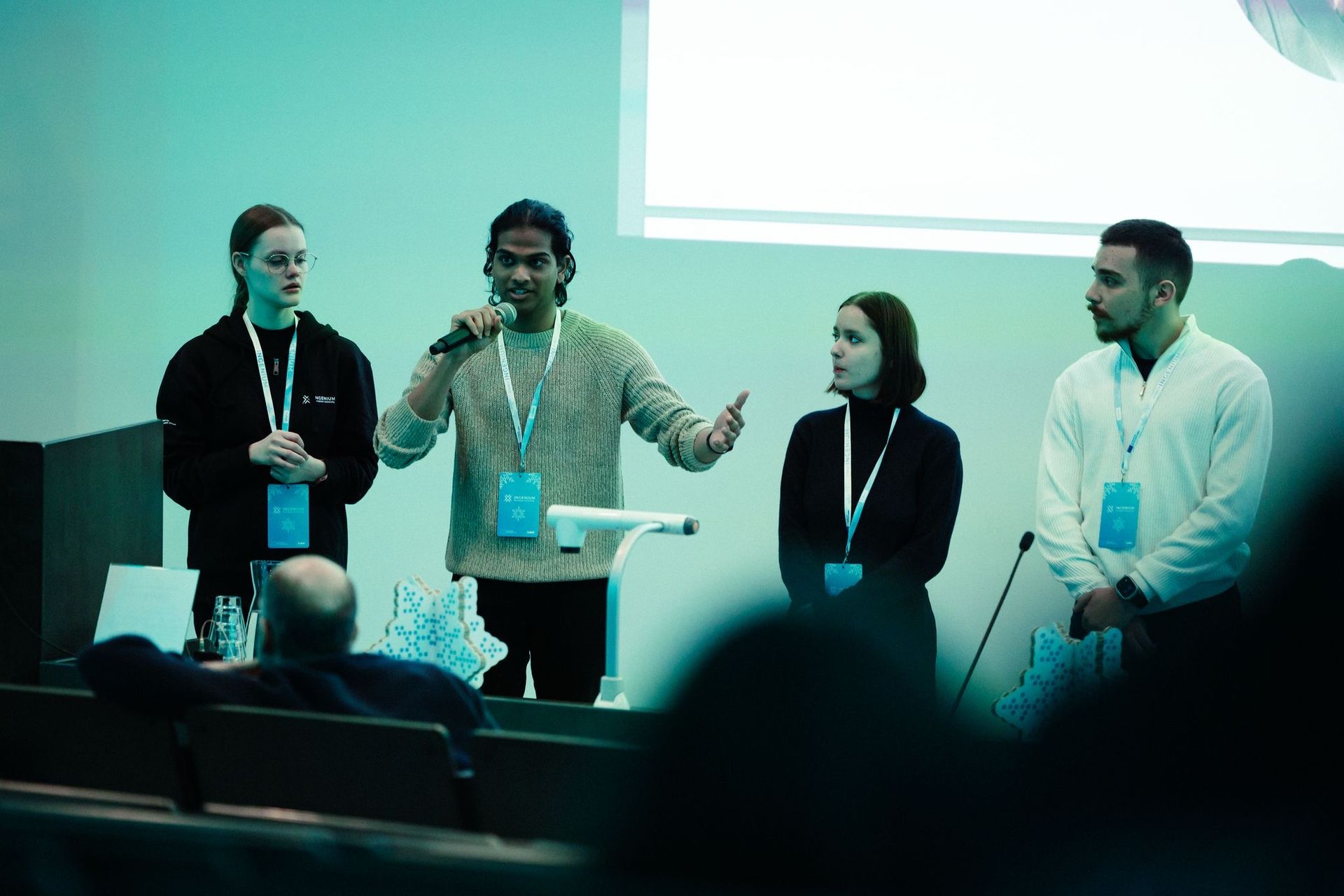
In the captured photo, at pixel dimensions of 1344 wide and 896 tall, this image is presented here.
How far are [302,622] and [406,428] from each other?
3.74 feet

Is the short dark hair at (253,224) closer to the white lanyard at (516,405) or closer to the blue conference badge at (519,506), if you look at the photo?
the white lanyard at (516,405)

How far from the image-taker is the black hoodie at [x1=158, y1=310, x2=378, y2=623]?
2891 millimetres

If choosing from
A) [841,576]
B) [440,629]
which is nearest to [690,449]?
[841,576]

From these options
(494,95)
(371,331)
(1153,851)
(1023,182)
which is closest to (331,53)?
(494,95)

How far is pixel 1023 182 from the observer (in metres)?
3.89

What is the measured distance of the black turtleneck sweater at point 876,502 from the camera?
274cm

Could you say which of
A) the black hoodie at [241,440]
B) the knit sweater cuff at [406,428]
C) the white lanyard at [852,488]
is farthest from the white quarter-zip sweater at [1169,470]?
the black hoodie at [241,440]

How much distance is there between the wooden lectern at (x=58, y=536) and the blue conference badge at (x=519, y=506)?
0.76 metres

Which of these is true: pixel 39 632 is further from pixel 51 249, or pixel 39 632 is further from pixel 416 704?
pixel 51 249

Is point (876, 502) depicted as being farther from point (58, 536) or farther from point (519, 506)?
point (58, 536)

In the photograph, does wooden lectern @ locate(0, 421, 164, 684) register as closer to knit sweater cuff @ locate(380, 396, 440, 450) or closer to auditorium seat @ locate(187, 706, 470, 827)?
knit sweater cuff @ locate(380, 396, 440, 450)

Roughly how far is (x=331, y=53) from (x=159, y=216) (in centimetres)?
85

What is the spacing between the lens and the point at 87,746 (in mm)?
1645

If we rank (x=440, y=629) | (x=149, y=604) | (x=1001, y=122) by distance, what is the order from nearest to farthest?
(x=440, y=629) < (x=149, y=604) < (x=1001, y=122)
